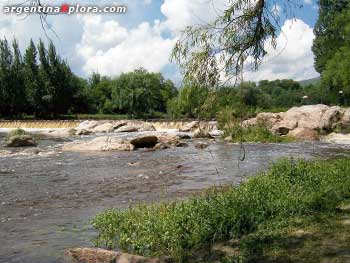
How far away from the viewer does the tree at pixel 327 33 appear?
58719 millimetres

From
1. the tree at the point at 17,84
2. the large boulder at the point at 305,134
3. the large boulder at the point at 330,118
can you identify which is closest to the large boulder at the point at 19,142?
the large boulder at the point at 305,134

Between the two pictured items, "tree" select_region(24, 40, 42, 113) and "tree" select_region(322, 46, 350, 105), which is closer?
"tree" select_region(322, 46, 350, 105)

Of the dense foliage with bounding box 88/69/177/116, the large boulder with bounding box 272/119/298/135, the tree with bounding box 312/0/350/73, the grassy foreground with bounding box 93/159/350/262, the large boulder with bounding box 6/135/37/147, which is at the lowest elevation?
the large boulder with bounding box 6/135/37/147

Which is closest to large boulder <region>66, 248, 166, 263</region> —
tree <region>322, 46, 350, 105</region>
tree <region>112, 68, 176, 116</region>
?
tree <region>322, 46, 350, 105</region>

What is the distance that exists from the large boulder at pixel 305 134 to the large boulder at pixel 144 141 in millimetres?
12187

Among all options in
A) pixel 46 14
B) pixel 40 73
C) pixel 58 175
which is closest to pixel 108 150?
pixel 58 175

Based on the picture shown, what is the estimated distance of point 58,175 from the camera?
819 inches

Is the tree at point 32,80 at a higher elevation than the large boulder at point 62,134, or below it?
higher

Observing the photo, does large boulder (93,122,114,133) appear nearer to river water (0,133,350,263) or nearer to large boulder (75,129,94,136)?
large boulder (75,129,94,136)

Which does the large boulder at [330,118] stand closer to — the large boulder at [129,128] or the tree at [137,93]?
A: the large boulder at [129,128]

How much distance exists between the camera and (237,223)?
8.80 metres

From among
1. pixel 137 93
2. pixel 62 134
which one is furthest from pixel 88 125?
pixel 137 93

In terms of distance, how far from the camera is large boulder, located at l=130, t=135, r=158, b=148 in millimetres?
33625

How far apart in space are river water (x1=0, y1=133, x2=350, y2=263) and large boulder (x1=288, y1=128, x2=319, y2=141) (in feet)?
20.0
